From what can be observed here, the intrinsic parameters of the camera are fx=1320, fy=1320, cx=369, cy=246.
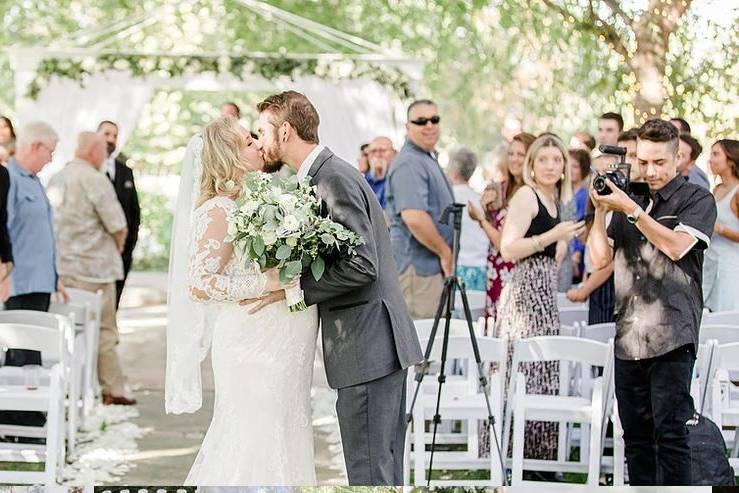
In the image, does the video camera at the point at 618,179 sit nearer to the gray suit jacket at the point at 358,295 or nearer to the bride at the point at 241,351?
the gray suit jacket at the point at 358,295

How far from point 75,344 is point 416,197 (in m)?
2.44

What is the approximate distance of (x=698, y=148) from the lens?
328 inches

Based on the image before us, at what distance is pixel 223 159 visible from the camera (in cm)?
540

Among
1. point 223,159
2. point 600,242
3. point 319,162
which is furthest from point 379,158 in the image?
point 319,162

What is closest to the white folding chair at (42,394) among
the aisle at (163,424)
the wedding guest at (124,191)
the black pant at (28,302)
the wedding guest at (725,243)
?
the aisle at (163,424)

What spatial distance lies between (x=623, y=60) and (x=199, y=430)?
4403 mm

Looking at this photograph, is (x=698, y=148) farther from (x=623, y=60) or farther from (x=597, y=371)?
(x=623, y=60)

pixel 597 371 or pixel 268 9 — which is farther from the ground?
pixel 268 9

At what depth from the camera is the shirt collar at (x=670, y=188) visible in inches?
233

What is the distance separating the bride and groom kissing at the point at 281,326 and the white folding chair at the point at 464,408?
115 centimetres

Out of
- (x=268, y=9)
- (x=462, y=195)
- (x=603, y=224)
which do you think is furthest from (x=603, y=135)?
(x=268, y=9)

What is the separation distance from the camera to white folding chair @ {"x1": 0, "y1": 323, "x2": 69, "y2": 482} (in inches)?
273

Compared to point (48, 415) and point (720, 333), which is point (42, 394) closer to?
point (48, 415)

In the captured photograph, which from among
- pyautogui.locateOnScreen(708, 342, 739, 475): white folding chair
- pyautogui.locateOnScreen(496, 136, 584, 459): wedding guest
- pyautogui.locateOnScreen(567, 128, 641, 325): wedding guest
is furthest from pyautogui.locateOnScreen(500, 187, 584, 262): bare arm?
pyautogui.locateOnScreen(708, 342, 739, 475): white folding chair
